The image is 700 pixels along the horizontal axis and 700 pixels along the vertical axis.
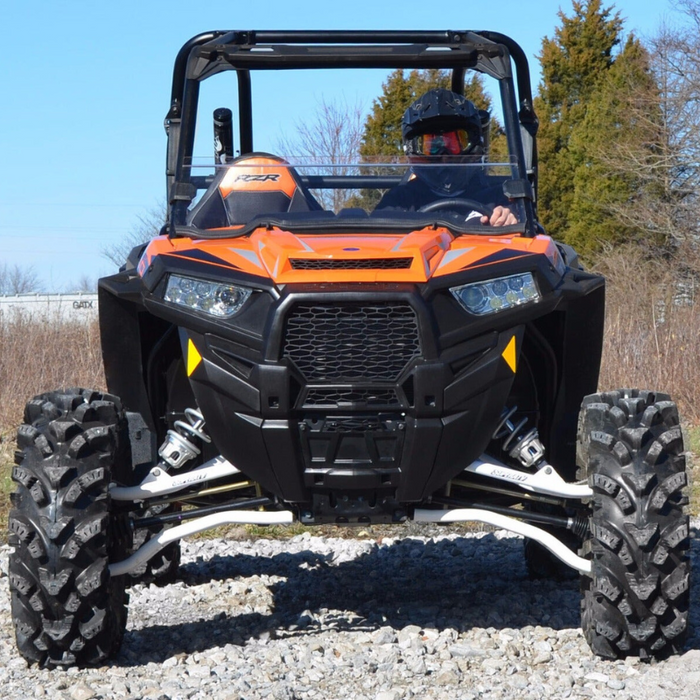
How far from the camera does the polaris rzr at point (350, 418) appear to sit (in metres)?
3.77

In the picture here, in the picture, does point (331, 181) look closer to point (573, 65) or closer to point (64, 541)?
point (64, 541)

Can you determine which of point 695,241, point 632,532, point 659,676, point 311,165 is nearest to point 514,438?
point 632,532

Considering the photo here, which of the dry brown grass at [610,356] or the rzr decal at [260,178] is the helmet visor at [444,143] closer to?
the rzr decal at [260,178]

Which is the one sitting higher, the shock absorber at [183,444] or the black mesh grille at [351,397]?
the black mesh grille at [351,397]

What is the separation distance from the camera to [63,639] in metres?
3.99

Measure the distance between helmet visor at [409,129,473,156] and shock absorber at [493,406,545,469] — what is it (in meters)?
1.26

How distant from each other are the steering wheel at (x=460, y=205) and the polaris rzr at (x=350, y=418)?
0.12 ft

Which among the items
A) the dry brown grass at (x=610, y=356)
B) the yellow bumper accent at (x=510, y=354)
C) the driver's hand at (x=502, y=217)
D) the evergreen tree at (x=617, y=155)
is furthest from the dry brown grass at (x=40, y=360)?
the evergreen tree at (x=617, y=155)

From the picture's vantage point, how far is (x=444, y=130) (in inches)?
197

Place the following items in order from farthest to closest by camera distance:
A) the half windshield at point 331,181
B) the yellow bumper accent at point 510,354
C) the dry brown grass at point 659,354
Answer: the dry brown grass at point 659,354
the half windshield at point 331,181
the yellow bumper accent at point 510,354

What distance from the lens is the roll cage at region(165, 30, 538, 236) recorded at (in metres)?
4.77

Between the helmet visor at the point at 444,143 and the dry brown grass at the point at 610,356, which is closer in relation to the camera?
the helmet visor at the point at 444,143

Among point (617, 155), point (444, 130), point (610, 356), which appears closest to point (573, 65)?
point (617, 155)

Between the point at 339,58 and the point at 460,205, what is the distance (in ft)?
2.74
